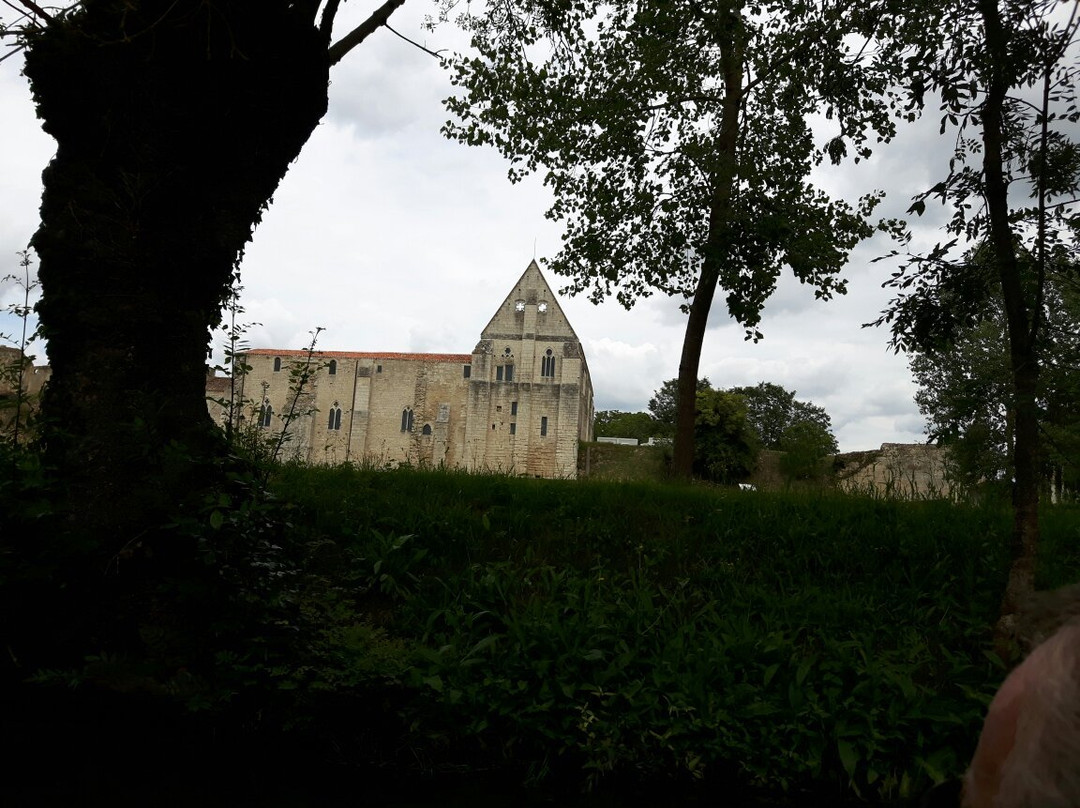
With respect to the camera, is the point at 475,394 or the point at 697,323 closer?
the point at 697,323

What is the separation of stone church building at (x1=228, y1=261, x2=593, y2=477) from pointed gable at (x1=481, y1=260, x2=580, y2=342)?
0.25 ft

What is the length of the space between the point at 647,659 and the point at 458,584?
1.68m

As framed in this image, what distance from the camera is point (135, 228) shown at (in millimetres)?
4836

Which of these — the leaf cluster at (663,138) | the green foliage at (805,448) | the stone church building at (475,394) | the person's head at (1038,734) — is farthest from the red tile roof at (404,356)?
the person's head at (1038,734)

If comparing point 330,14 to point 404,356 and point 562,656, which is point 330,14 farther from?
point 404,356

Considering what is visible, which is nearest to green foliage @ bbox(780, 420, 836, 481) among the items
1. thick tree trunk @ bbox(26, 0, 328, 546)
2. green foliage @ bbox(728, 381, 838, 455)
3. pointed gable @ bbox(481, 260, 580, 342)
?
green foliage @ bbox(728, 381, 838, 455)

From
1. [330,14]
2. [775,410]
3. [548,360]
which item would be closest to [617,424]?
[775,410]

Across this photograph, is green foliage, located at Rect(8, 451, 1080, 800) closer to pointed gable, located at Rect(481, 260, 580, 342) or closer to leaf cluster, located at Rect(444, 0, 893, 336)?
leaf cluster, located at Rect(444, 0, 893, 336)

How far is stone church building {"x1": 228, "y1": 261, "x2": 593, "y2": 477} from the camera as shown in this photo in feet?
177

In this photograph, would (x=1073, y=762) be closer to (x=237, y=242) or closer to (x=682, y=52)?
(x=237, y=242)

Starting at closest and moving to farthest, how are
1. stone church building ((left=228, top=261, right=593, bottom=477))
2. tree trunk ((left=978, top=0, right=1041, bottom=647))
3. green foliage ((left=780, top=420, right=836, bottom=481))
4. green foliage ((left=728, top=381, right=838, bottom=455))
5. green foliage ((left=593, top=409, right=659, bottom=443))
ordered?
tree trunk ((left=978, top=0, right=1041, bottom=647)), green foliage ((left=780, top=420, right=836, bottom=481)), stone church building ((left=228, top=261, right=593, bottom=477)), green foliage ((left=728, top=381, right=838, bottom=455)), green foliage ((left=593, top=409, right=659, bottom=443))

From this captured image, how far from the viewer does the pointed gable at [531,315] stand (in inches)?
2184

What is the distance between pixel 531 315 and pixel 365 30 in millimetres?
48968

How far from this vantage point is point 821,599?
5465 millimetres
